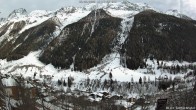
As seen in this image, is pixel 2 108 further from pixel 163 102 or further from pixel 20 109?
pixel 163 102

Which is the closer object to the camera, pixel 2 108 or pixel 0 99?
pixel 2 108

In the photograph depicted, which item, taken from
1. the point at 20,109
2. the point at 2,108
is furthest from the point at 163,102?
the point at 20,109

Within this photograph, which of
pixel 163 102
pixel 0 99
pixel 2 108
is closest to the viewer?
pixel 163 102

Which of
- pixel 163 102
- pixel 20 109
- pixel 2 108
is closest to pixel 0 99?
pixel 20 109

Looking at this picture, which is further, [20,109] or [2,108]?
[20,109]

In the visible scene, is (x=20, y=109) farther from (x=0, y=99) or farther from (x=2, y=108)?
(x=2, y=108)

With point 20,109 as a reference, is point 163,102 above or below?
above

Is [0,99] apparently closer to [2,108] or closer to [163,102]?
[2,108]

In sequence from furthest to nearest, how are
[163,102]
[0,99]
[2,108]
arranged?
[0,99]
[2,108]
[163,102]

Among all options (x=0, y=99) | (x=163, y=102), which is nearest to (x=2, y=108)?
(x=0, y=99)
